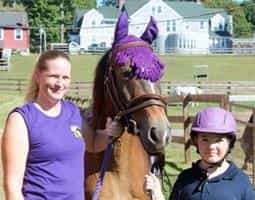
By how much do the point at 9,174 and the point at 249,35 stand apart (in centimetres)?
10461

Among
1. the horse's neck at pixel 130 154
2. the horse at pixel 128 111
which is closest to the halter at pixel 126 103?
the horse at pixel 128 111

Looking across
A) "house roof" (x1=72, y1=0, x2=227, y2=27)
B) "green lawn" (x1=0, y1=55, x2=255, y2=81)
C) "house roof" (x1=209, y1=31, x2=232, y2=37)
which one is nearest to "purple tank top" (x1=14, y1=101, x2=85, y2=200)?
"green lawn" (x1=0, y1=55, x2=255, y2=81)

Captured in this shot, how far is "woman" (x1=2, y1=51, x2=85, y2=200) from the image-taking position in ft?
10.6

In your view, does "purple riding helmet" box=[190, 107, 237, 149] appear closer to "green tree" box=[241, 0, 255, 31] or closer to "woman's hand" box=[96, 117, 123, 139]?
"woman's hand" box=[96, 117, 123, 139]

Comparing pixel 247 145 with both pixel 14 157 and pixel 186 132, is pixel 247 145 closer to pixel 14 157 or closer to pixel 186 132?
pixel 186 132

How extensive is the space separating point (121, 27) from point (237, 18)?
Answer: 4108 inches

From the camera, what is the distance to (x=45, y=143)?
331 cm

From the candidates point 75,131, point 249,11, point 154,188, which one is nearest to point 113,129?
point 75,131

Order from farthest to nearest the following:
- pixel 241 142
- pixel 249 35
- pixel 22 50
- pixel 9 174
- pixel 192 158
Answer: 1. pixel 249 35
2. pixel 22 50
3. pixel 192 158
4. pixel 241 142
5. pixel 9 174

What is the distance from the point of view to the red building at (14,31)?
6944 cm

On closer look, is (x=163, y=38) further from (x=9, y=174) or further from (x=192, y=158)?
(x=9, y=174)

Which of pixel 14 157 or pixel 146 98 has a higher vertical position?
pixel 146 98

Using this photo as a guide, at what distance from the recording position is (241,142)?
1063 cm


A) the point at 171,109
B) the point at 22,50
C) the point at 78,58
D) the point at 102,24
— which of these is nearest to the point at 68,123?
the point at 171,109
